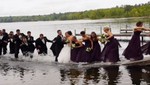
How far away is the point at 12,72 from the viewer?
71.8 ft

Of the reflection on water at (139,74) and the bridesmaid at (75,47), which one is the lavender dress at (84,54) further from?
the reflection on water at (139,74)

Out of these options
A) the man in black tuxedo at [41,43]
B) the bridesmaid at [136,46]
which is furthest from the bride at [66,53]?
the bridesmaid at [136,46]

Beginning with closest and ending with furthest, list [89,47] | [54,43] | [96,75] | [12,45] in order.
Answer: [96,75]
[89,47]
[54,43]
[12,45]

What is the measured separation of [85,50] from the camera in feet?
73.8

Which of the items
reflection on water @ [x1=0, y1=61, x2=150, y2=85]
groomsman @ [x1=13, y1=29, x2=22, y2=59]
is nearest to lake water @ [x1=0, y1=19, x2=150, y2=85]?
reflection on water @ [x1=0, y1=61, x2=150, y2=85]

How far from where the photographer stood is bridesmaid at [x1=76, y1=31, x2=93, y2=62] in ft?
72.9

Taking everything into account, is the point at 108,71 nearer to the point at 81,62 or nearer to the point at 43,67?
the point at 81,62

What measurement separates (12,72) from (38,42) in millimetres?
5096

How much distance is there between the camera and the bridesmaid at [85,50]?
875 inches

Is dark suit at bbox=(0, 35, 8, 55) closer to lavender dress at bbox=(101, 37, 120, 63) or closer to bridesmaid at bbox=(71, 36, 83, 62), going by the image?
bridesmaid at bbox=(71, 36, 83, 62)

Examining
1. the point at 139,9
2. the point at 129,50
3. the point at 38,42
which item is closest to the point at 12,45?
the point at 38,42

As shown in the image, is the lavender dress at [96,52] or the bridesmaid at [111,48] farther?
the lavender dress at [96,52]

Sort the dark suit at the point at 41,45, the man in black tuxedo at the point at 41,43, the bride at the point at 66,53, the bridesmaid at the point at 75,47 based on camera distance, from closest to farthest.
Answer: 1. the bridesmaid at the point at 75,47
2. the bride at the point at 66,53
3. the man in black tuxedo at the point at 41,43
4. the dark suit at the point at 41,45

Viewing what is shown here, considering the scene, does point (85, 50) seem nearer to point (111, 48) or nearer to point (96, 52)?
point (96, 52)
